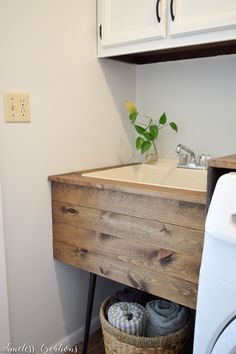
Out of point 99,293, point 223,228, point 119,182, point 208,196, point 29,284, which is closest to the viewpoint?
point 223,228

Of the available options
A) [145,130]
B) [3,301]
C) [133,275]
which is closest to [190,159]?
[145,130]

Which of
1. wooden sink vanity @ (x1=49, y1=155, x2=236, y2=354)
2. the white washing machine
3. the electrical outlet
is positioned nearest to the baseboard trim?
wooden sink vanity @ (x1=49, y1=155, x2=236, y2=354)

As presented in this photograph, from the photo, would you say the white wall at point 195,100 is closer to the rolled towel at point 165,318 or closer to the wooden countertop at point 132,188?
the wooden countertop at point 132,188

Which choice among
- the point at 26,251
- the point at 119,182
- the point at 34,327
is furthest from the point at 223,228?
the point at 34,327

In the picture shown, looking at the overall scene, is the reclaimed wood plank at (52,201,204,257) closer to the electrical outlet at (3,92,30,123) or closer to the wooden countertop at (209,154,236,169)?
the wooden countertop at (209,154,236,169)

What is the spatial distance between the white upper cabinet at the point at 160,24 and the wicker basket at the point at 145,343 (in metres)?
1.12

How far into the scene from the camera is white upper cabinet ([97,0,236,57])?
1.13m

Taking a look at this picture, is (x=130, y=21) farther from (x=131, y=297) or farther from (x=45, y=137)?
(x=131, y=297)

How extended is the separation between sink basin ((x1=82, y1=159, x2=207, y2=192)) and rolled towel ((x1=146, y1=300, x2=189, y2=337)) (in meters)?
0.52

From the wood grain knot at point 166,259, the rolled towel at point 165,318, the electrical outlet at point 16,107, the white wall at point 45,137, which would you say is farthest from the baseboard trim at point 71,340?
the electrical outlet at point 16,107

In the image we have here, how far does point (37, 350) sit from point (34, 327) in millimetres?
116

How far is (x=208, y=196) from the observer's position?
818mm

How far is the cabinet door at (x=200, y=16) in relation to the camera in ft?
3.64

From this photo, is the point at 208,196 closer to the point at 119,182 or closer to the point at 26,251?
the point at 119,182
